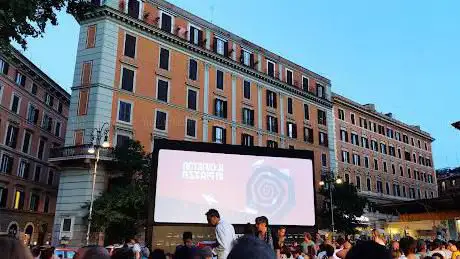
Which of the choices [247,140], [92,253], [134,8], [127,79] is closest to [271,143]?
[247,140]

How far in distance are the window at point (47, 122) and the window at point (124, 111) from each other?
1983 cm

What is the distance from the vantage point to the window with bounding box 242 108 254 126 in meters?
38.4

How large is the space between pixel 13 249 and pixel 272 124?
39120 millimetres

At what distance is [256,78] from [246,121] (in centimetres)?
488

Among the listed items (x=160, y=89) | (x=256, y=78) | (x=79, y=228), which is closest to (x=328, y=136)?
(x=256, y=78)

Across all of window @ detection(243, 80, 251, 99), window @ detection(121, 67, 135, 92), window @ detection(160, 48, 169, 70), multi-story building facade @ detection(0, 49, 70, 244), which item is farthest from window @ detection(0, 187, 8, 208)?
window @ detection(243, 80, 251, 99)

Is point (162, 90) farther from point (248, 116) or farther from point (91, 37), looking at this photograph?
point (248, 116)

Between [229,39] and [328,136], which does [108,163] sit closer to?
[229,39]

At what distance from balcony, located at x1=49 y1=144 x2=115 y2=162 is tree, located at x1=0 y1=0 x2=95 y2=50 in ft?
56.2

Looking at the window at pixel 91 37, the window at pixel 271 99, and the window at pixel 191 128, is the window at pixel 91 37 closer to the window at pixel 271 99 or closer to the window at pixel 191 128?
the window at pixel 191 128

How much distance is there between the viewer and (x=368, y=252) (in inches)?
78.5

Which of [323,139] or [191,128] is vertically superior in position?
[323,139]

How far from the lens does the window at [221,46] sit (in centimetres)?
3779

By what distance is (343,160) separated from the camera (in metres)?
49.0
